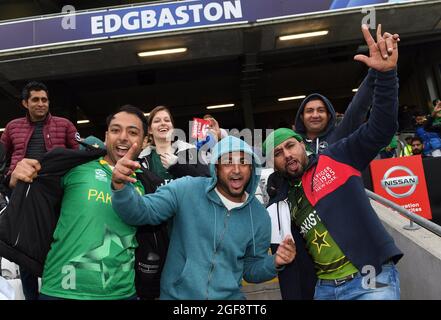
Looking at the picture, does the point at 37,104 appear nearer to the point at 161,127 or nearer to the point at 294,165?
the point at 161,127

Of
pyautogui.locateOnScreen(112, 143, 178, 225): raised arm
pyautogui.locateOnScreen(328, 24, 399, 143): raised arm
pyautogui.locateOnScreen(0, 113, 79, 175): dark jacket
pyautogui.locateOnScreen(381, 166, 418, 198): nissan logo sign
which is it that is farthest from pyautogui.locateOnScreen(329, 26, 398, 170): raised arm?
pyautogui.locateOnScreen(381, 166, 418, 198): nissan logo sign

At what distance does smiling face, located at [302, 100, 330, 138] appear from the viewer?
12.3ft

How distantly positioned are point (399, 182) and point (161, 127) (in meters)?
4.72

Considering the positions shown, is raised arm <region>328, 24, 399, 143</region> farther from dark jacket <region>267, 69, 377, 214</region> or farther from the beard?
the beard

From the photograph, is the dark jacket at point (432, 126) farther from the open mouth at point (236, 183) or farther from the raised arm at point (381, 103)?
the open mouth at point (236, 183)

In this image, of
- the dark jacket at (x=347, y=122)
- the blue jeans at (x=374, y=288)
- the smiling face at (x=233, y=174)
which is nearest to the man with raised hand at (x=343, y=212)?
the blue jeans at (x=374, y=288)

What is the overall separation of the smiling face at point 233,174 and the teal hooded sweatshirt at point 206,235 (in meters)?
0.04

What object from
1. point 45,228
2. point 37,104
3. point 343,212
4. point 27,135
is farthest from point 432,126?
point 45,228

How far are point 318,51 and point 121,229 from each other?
1453 centimetres

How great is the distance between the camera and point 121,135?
2.60 m

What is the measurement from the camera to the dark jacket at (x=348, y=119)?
3080 mm

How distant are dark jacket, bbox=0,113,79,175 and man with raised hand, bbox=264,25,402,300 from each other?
9.40ft

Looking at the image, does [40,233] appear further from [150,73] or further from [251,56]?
[150,73]
